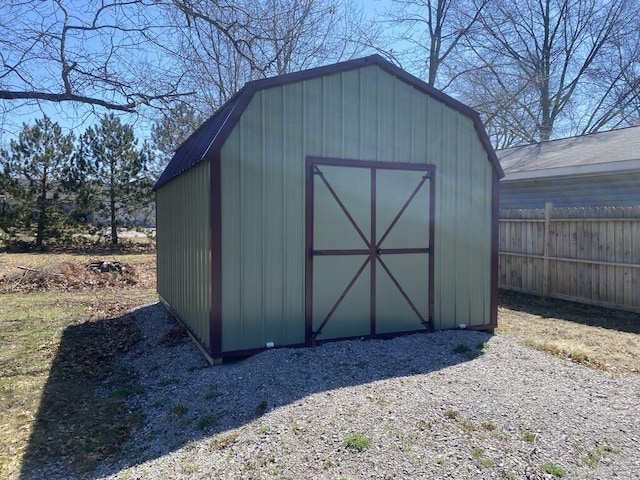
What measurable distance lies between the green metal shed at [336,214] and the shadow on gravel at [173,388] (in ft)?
1.39

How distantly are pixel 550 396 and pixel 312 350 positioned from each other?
232cm

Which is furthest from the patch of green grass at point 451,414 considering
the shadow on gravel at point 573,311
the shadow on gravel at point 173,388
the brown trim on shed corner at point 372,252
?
the shadow on gravel at point 573,311

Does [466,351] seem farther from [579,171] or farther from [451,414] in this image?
[579,171]

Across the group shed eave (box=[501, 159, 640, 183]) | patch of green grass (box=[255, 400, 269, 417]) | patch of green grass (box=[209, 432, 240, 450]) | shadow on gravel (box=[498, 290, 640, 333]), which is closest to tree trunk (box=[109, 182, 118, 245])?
shed eave (box=[501, 159, 640, 183])

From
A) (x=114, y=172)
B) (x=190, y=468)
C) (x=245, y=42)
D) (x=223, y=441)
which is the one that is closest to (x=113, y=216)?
(x=114, y=172)

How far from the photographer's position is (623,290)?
7.86 meters

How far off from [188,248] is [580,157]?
28.0 feet

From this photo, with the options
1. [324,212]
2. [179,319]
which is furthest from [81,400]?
[324,212]

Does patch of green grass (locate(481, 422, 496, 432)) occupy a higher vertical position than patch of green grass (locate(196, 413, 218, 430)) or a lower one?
higher

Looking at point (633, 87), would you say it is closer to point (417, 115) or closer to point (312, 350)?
point (417, 115)

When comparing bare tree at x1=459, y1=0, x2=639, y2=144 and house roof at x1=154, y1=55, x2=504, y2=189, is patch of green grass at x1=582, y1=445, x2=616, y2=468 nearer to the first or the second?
house roof at x1=154, y1=55, x2=504, y2=189

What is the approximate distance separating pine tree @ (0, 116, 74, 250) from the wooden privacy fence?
55.8ft

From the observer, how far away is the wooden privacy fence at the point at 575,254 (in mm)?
7762

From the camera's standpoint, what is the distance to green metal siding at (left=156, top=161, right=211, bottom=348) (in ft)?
17.4
